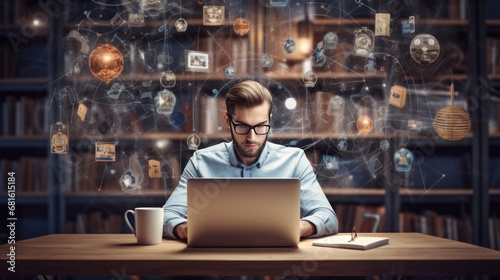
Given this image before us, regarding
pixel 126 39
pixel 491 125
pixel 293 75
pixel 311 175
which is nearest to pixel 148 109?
pixel 126 39

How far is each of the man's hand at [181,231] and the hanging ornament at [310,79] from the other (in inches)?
65.4

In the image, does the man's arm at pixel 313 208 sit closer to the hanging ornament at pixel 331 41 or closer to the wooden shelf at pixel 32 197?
the hanging ornament at pixel 331 41

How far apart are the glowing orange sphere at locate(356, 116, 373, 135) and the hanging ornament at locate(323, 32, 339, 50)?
45 cm

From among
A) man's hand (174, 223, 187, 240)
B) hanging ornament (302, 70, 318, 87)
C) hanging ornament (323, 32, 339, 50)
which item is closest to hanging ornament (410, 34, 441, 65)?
hanging ornament (323, 32, 339, 50)

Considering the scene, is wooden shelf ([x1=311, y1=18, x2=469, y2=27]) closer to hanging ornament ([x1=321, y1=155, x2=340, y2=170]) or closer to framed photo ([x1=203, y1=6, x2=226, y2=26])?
framed photo ([x1=203, y1=6, x2=226, y2=26])

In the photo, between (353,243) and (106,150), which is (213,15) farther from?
(353,243)

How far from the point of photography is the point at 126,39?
3.20 m

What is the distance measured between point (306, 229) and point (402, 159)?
1.62 m

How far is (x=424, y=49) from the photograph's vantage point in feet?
10.5

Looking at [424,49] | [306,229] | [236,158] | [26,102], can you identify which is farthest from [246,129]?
[26,102]

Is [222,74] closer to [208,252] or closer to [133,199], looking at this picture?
[133,199]

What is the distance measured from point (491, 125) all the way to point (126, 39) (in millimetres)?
2238

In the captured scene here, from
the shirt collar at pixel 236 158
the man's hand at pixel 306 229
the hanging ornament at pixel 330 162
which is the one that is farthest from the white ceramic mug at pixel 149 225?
the hanging ornament at pixel 330 162

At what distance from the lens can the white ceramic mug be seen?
1.61 m
